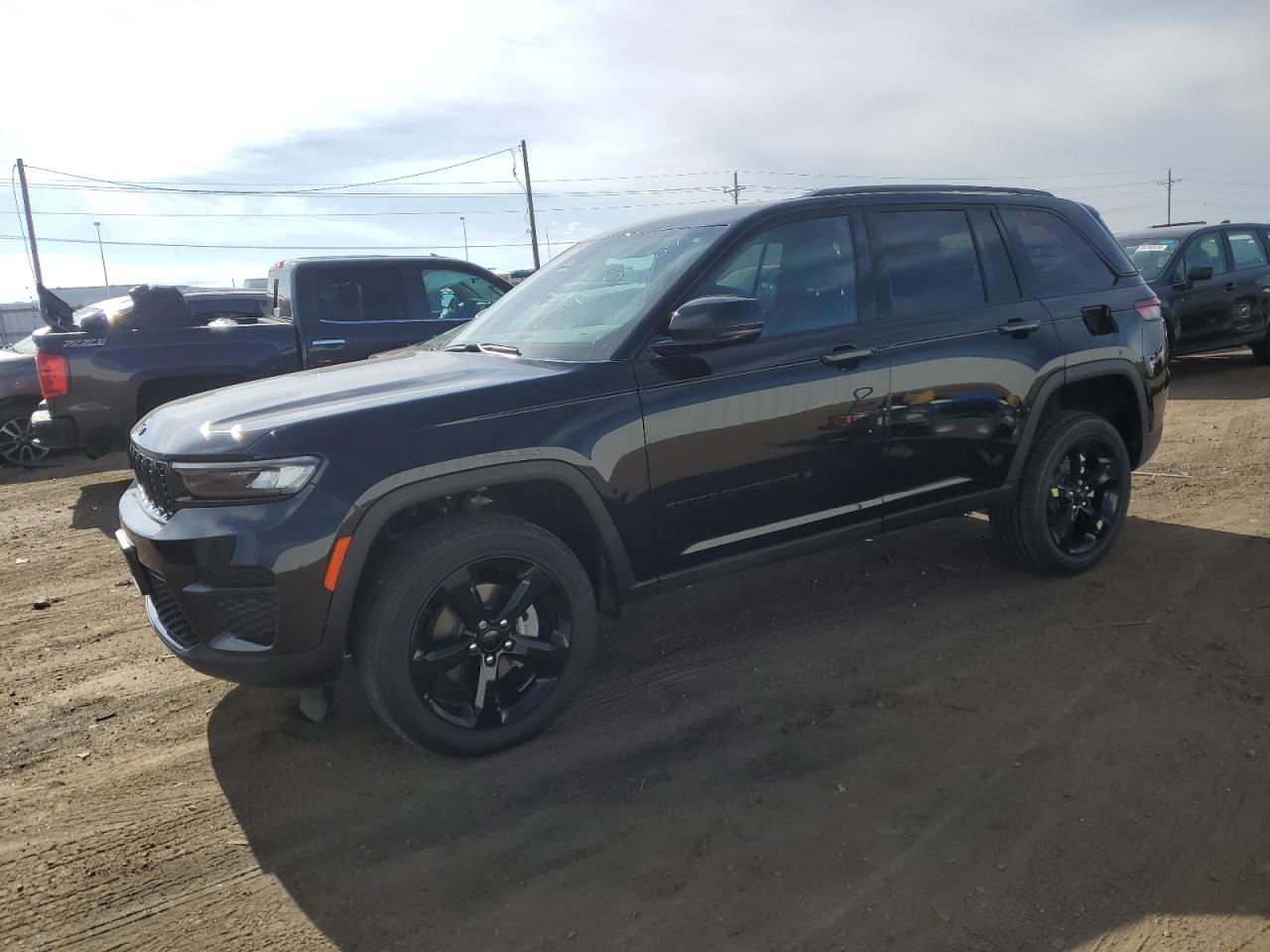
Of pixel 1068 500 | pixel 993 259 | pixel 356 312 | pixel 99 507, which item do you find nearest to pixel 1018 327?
pixel 993 259

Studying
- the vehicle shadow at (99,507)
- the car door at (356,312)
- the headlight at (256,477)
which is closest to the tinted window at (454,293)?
the car door at (356,312)

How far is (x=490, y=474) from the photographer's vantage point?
3.18 m

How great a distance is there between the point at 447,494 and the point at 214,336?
5.19 meters

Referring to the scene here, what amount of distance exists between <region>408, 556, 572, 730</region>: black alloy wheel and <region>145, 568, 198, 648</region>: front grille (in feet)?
2.47

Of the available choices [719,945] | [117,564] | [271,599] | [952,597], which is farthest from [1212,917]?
[117,564]

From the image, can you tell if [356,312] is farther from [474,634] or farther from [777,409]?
[474,634]

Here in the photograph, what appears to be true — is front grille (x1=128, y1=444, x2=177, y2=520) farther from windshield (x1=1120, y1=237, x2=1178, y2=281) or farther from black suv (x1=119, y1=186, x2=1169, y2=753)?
windshield (x1=1120, y1=237, x2=1178, y2=281)

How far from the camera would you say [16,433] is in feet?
32.0

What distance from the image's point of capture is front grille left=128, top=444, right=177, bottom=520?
313 cm

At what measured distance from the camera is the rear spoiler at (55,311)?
7.74 metres

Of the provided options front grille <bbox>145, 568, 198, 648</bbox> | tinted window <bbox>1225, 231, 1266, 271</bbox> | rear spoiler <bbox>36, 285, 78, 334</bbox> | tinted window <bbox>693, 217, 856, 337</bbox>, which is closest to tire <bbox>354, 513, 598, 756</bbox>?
front grille <bbox>145, 568, 198, 648</bbox>

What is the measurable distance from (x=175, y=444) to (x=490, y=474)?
104 centimetres

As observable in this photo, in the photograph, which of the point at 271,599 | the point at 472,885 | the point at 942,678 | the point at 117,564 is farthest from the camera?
the point at 117,564

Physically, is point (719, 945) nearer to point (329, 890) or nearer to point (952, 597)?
point (329, 890)
